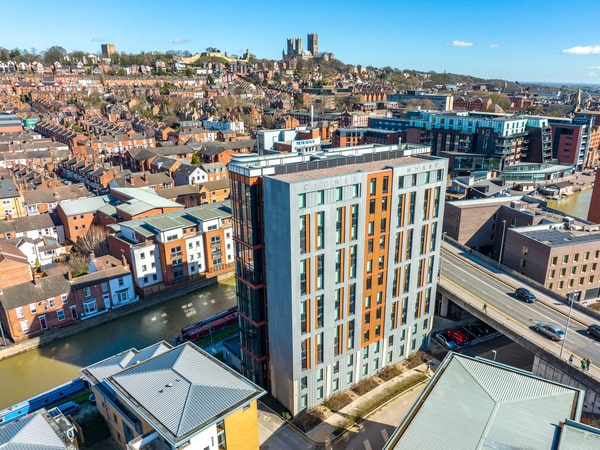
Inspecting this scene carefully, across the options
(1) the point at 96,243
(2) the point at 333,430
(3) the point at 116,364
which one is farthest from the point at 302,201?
(1) the point at 96,243

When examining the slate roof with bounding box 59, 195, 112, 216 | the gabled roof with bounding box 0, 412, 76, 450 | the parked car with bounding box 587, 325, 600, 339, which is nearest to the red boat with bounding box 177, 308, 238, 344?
the gabled roof with bounding box 0, 412, 76, 450

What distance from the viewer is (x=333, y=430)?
29891 millimetres

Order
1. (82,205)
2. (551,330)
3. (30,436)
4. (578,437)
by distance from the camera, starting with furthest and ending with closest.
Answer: (82,205) < (551,330) < (30,436) < (578,437)

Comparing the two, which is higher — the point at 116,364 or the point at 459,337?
the point at 116,364

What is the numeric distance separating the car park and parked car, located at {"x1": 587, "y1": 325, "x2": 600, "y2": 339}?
32.5 feet

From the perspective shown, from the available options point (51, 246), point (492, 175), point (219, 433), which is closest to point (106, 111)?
point (51, 246)

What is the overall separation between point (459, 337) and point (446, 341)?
1390 mm

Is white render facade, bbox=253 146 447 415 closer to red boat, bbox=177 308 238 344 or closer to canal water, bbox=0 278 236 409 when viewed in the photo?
red boat, bbox=177 308 238 344

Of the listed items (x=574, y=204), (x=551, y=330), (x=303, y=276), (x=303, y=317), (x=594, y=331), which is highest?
(x=303, y=276)

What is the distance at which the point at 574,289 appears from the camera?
1822 inches

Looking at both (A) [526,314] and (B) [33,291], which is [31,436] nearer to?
(B) [33,291]

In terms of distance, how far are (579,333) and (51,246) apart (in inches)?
2465

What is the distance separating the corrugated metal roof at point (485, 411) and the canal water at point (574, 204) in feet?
233

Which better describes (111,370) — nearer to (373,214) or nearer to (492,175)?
(373,214)
